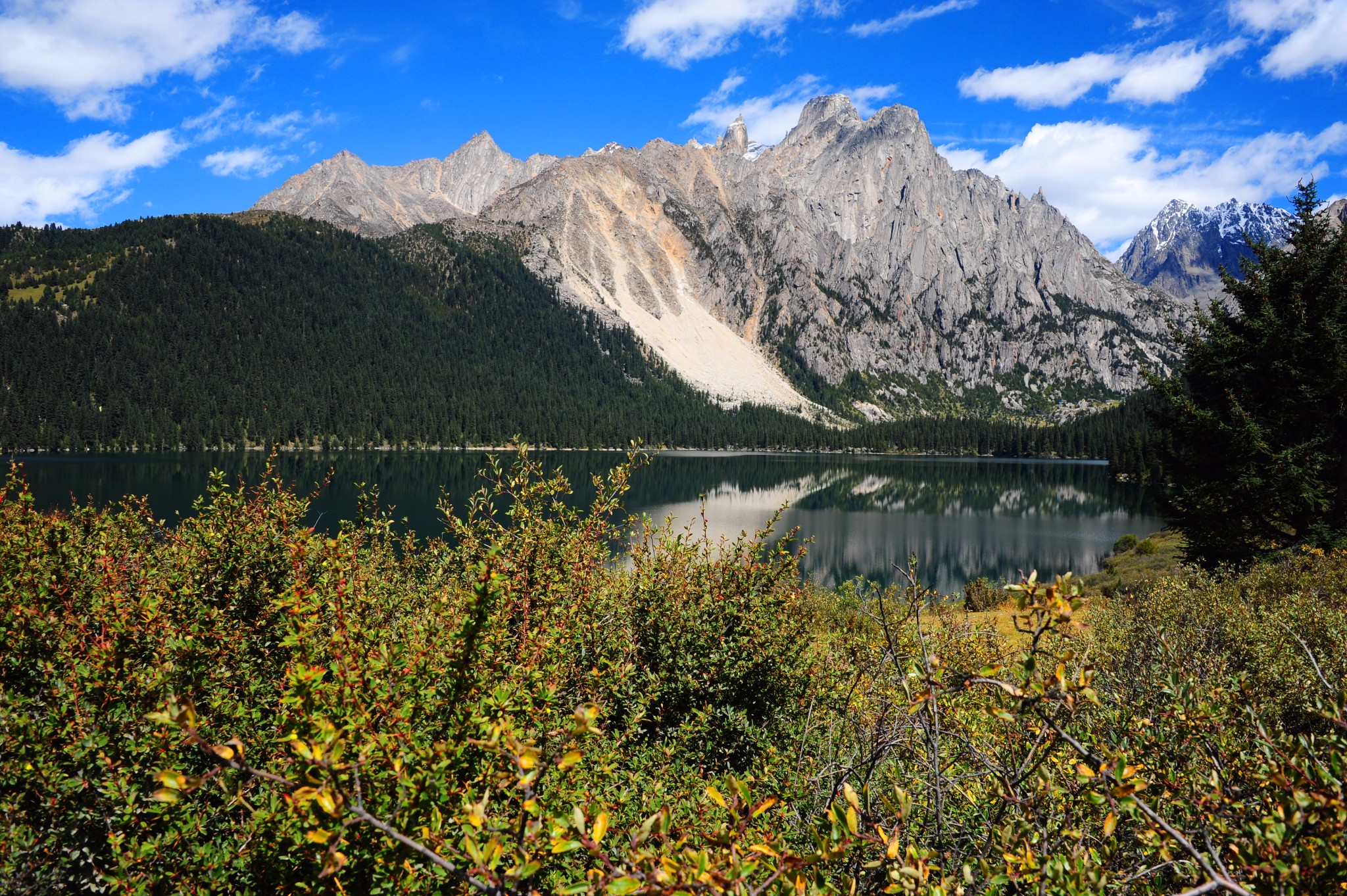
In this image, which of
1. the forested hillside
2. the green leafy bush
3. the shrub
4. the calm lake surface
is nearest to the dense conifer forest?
the forested hillside

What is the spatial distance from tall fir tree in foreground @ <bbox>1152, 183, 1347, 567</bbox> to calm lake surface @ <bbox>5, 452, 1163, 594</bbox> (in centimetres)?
1373

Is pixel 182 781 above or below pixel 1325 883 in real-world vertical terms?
above

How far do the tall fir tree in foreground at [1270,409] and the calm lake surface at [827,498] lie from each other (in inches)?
541

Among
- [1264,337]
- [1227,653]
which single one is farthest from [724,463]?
[1227,653]

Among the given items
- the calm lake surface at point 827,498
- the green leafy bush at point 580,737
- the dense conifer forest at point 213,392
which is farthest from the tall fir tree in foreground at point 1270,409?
the dense conifer forest at point 213,392

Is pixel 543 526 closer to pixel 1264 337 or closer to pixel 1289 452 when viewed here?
pixel 1289 452

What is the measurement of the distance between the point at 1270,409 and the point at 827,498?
218 ft

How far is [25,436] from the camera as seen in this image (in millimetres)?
131250

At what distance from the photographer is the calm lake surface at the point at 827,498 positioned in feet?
163

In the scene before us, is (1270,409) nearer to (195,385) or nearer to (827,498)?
(827,498)

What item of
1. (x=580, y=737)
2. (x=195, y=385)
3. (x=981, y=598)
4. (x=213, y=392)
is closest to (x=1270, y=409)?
(x=981, y=598)

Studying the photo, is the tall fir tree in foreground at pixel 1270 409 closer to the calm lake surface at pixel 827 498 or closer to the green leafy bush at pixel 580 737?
the green leafy bush at pixel 580 737

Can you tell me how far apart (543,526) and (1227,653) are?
880 cm

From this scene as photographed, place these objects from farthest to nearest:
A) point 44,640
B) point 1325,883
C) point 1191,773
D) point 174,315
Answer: point 174,315
point 44,640
point 1191,773
point 1325,883
